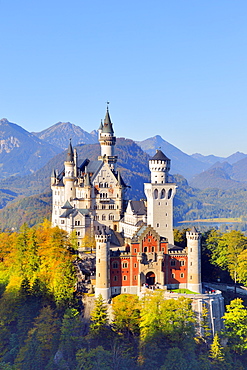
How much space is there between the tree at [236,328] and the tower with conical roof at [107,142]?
136 feet

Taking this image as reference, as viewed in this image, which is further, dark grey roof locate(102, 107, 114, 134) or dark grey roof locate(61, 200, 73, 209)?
dark grey roof locate(102, 107, 114, 134)

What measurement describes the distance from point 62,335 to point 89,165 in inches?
1682

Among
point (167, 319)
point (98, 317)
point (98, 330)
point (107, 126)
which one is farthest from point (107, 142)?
point (167, 319)

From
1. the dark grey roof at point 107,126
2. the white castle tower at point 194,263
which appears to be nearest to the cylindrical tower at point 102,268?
the white castle tower at point 194,263

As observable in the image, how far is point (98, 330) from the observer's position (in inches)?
3024

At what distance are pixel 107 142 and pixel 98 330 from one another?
46.3 m

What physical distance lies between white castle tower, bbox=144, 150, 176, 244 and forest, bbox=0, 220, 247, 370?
47.0 ft

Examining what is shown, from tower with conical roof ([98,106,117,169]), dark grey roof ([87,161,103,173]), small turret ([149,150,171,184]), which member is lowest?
small turret ([149,150,171,184])

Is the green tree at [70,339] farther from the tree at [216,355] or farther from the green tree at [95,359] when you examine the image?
the tree at [216,355]

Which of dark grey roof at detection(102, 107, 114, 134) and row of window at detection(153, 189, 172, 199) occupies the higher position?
dark grey roof at detection(102, 107, 114, 134)

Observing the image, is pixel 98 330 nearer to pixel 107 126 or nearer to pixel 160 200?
pixel 160 200

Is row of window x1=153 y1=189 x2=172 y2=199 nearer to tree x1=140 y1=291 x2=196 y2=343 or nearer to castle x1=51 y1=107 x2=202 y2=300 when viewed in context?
castle x1=51 y1=107 x2=202 y2=300

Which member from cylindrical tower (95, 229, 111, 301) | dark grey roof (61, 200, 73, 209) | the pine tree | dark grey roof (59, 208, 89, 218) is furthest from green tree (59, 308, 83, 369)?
dark grey roof (61, 200, 73, 209)

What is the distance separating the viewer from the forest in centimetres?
7394
